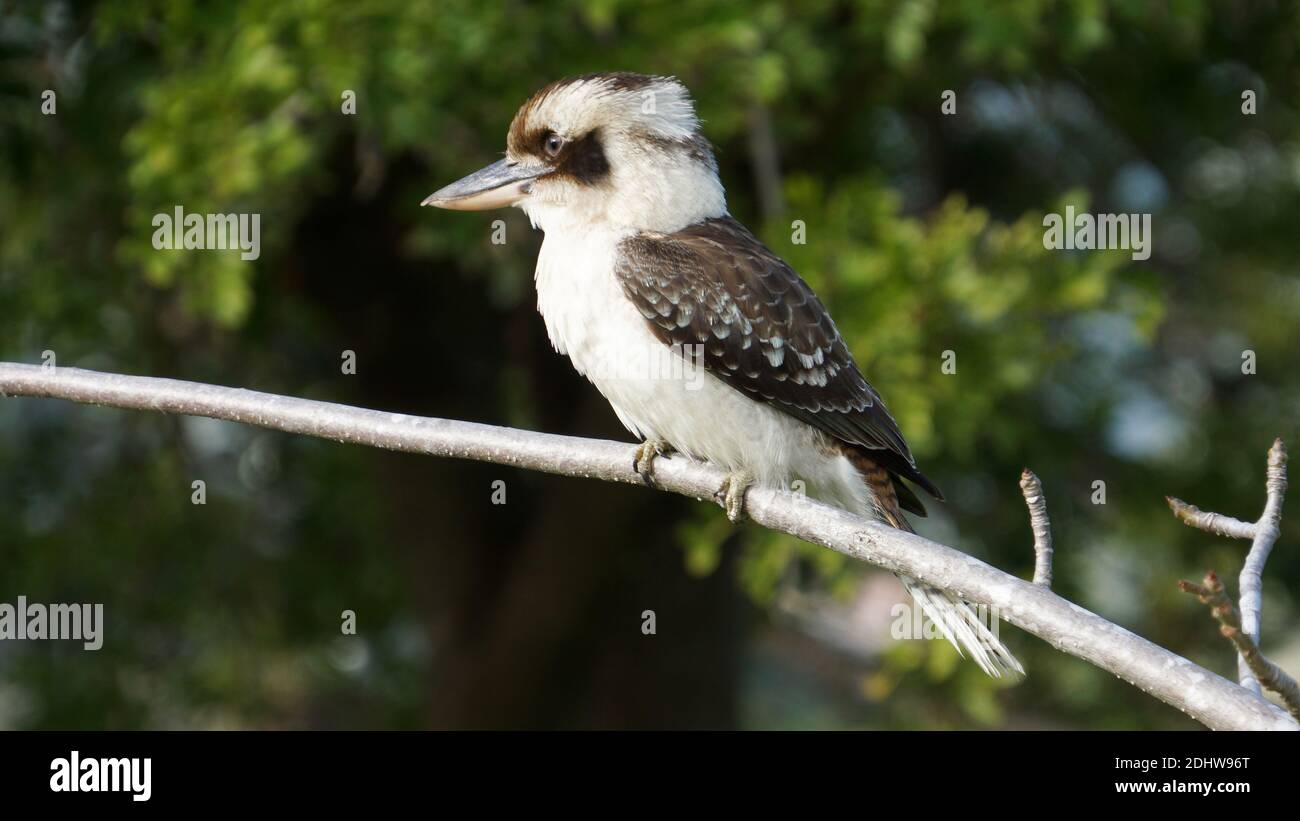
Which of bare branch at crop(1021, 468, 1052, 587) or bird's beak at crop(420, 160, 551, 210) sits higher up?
bird's beak at crop(420, 160, 551, 210)

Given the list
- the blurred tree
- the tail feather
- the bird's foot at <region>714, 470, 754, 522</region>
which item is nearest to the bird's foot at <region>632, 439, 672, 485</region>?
the bird's foot at <region>714, 470, 754, 522</region>

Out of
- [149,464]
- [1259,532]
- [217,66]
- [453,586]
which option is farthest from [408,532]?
[1259,532]

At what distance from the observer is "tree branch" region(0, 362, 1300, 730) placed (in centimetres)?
234

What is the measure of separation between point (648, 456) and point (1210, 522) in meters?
1.42

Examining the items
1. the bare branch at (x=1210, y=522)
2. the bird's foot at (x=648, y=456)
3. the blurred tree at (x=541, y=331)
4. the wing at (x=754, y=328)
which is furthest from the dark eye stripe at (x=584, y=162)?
the bare branch at (x=1210, y=522)

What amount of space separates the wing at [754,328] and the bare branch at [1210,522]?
1.31 meters

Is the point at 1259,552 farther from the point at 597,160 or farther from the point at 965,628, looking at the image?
the point at 597,160

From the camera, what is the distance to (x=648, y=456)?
356 centimetres

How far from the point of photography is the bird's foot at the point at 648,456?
326 centimetres

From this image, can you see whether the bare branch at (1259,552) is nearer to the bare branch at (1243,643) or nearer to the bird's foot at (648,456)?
the bare branch at (1243,643)

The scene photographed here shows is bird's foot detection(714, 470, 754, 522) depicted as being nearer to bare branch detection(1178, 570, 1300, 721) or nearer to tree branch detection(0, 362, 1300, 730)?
tree branch detection(0, 362, 1300, 730)

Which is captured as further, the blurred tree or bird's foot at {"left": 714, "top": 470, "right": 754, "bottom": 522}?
the blurred tree

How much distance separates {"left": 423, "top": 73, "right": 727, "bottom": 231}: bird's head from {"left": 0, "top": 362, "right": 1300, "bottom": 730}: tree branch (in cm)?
83

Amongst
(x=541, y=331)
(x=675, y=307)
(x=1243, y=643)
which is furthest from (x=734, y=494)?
(x=541, y=331)
